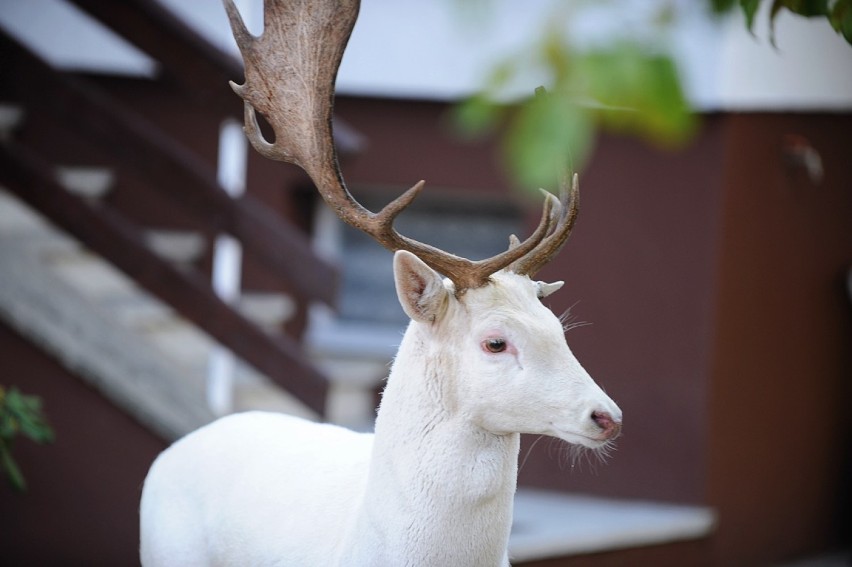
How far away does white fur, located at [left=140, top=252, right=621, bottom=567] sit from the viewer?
2475 millimetres

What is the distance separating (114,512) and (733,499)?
9.18 ft

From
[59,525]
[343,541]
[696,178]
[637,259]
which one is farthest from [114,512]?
[696,178]

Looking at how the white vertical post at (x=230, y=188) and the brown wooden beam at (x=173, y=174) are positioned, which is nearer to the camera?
the brown wooden beam at (x=173, y=174)

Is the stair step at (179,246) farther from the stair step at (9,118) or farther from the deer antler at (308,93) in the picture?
the deer antler at (308,93)

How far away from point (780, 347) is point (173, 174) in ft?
9.65

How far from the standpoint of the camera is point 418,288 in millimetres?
2555

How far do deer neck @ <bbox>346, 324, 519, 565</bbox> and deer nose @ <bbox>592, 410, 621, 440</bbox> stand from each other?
0.27 metres

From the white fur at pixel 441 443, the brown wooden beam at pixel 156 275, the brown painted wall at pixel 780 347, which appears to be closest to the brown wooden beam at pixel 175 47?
the brown wooden beam at pixel 156 275

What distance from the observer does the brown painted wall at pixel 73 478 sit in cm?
437

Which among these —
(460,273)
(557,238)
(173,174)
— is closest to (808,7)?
(557,238)

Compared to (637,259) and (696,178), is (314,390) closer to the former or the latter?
(637,259)

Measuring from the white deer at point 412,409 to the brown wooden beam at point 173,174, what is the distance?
6.16 feet

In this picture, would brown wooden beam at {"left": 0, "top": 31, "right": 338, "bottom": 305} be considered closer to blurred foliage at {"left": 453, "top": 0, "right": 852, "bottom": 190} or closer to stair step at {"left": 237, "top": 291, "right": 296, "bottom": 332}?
stair step at {"left": 237, "top": 291, "right": 296, "bottom": 332}

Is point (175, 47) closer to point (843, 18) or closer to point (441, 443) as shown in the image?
point (441, 443)
